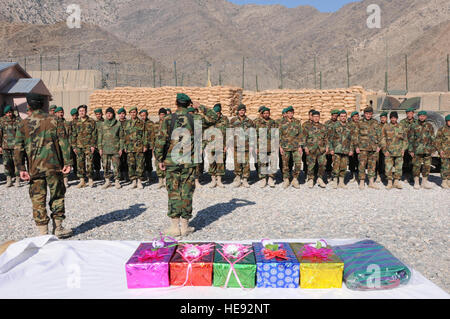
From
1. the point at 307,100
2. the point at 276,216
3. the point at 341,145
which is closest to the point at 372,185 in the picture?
the point at 341,145

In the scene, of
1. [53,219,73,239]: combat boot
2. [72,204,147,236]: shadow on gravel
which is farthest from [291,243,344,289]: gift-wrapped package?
[72,204,147,236]: shadow on gravel

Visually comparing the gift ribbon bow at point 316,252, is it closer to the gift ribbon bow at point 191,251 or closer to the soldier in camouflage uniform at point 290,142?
the gift ribbon bow at point 191,251

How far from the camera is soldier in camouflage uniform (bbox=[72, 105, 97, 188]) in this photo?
792cm

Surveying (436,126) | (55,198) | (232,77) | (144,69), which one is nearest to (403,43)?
(232,77)

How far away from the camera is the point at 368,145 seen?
7621 mm

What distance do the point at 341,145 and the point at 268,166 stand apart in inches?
64.8

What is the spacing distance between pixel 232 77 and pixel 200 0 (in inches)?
2078

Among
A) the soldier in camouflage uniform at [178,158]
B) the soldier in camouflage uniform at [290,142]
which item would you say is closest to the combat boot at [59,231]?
the soldier in camouflage uniform at [178,158]

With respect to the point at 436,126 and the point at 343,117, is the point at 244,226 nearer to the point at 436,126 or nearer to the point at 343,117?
the point at 343,117

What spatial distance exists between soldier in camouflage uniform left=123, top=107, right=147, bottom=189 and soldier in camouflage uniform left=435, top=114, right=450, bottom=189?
20.7ft

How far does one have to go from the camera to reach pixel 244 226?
5199mm

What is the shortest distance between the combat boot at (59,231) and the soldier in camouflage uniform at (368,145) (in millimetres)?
5764

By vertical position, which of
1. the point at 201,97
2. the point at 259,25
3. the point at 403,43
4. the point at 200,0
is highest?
the point at 200,0

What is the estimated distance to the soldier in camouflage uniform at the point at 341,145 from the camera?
7.61 m
